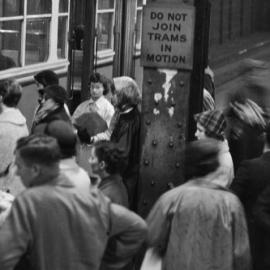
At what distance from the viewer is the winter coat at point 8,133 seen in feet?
28.5

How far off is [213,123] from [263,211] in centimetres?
101

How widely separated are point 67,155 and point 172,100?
1.89 metres

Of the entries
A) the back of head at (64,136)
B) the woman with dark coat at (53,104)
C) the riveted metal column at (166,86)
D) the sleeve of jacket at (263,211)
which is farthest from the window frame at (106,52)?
the back of head at (64,136)

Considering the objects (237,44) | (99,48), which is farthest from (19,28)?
(237,44)

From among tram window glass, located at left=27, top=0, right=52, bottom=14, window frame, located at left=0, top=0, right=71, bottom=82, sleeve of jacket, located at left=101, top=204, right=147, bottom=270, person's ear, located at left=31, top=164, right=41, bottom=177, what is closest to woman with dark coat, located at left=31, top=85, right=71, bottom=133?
window frame, located at left=0, top=0, right=71, bottom=82

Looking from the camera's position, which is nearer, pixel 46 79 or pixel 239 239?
pixel 239 239

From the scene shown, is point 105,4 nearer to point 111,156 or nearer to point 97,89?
point 97,89

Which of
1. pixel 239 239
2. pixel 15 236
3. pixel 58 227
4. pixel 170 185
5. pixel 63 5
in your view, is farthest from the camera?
pixel 63 5

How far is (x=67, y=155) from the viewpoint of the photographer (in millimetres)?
6297

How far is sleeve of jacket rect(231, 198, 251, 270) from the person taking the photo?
633cm

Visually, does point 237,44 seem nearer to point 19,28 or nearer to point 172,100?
point 19,28

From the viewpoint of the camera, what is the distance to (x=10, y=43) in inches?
516

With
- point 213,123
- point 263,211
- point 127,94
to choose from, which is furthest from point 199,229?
point 127,94

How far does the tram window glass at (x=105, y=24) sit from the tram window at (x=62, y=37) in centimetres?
159
